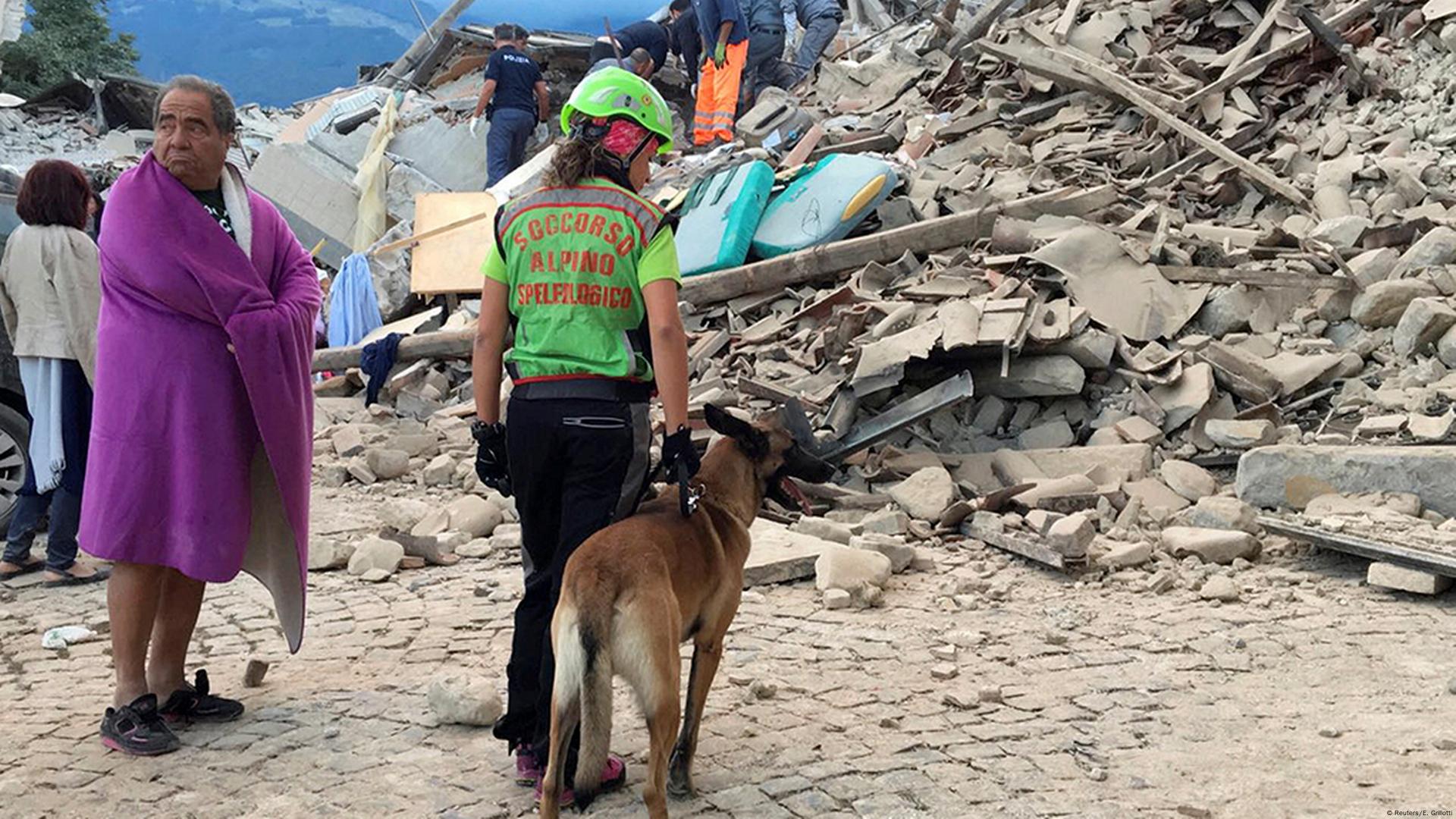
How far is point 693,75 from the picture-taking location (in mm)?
17188

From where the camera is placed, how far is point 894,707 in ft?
14.6

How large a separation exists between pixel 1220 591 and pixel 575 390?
355 cm

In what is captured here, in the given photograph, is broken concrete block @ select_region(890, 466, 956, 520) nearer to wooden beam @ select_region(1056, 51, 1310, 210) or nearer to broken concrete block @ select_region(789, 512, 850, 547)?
broken concrete block @ select_region(789, 512, 850, 547)

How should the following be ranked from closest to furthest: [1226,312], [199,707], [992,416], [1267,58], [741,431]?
[741,431] < [199,707] < [992,416] < [1226,312] < [1267,58]

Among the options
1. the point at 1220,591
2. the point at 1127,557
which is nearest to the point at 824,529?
the point at 1127,557

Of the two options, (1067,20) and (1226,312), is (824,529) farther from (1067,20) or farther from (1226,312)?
(1067,20)

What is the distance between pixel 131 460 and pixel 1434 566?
5.09 meters

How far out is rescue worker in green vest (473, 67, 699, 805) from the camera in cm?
347

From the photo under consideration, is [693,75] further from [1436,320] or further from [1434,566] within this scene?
[1434,566]

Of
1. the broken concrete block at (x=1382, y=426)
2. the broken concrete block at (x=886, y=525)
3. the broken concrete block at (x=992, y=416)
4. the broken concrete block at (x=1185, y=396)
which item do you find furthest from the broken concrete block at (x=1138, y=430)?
the broken concrete block at (x=886, y=525)

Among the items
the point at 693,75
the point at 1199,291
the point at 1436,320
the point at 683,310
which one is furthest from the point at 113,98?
the point at 1436,320

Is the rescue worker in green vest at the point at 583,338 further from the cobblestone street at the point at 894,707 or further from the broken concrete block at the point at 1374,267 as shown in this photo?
the broken concrete block at the point at 1374,267

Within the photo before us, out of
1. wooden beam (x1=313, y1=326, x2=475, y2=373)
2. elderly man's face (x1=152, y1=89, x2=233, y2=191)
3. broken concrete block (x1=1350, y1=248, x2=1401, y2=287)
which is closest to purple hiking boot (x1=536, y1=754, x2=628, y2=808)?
elderly man's face (x1=152, y1=89, x2=233, y2=191)

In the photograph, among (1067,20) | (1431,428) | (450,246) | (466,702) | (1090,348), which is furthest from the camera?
(1067,20)
